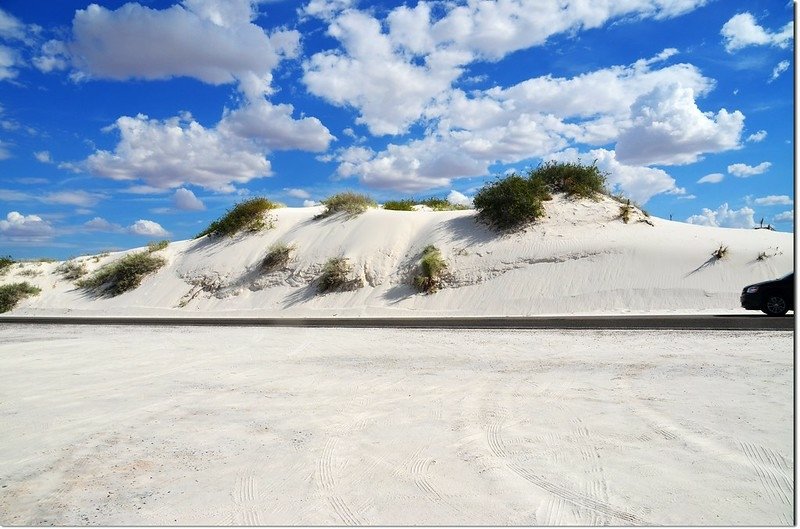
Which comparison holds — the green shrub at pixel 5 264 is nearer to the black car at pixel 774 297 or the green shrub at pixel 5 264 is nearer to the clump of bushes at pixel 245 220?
the clump of bushes at pixel 245 220

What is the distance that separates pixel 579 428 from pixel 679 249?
76.6 ft

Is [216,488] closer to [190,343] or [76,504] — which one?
[76,504]

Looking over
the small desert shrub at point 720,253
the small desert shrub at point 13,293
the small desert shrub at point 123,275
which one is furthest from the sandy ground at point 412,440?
the small desert shrub at point 13,293

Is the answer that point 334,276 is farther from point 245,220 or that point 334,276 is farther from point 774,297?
point 774,297

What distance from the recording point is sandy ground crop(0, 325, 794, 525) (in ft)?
15.6

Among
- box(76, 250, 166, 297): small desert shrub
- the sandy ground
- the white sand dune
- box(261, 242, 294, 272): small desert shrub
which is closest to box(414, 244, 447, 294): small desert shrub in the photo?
the white sand dune

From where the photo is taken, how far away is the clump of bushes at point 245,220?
40.6 metres

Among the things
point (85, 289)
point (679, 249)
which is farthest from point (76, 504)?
point (85, 289)

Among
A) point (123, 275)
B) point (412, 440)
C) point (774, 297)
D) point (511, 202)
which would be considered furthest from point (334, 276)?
point (412, 440)

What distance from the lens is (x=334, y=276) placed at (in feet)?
104

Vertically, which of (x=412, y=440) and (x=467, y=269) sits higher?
(x=467, y=269)

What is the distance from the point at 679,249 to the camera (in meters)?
26.8

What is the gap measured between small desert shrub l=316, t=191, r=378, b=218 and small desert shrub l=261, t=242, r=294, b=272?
235 inches

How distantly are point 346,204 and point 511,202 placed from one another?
1320 centimetres
